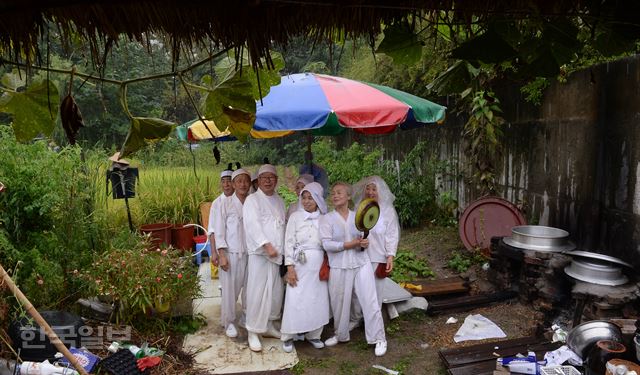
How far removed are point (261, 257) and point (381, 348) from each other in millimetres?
1333

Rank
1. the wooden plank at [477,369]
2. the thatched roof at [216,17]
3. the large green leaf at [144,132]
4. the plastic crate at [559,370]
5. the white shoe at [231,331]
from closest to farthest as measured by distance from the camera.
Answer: the thatched roof at [216,17]
the large green leaf at [144,132]
the plastic crate at [559,370]
the wooden plank at [477,369]
the white shoe at [231,331]

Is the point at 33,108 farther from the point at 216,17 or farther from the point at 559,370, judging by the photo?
the point at 559,370

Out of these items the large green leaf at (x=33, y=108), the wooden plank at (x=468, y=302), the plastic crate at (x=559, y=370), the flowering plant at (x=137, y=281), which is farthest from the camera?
the wooden plank at (x=468, y=302)

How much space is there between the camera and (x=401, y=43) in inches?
64.6

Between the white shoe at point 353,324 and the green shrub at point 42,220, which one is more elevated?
the green shrub at point 42,220

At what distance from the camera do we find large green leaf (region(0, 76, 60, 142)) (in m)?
1.38

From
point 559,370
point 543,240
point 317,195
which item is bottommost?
point 559,370

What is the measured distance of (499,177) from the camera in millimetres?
6484

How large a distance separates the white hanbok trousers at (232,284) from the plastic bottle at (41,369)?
144 centimetres

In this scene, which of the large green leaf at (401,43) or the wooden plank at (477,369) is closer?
the large green leaf at (401,43)

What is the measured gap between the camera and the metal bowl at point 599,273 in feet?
12.0

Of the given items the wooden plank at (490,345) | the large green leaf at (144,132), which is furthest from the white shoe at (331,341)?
the large green leaf at (144,132)

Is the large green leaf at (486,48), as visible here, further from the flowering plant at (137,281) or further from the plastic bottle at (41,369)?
the flowering plant at (137,281)

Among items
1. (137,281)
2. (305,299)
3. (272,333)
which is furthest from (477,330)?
(137,281)
